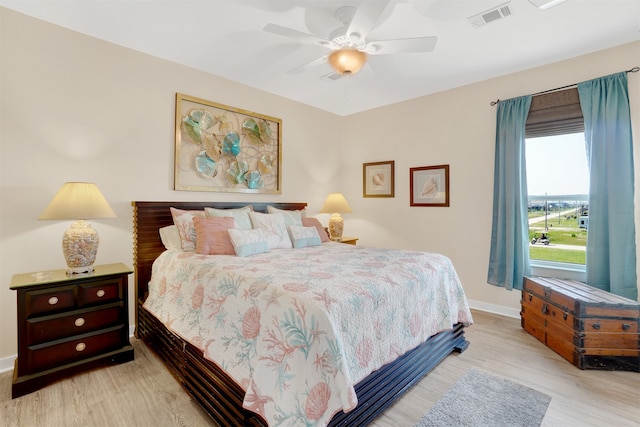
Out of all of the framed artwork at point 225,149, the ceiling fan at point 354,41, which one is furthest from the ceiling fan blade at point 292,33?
the framed artwork at point 225,149

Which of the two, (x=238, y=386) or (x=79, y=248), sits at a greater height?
(x=79, y=248)

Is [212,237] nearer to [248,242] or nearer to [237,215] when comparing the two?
[248,242]

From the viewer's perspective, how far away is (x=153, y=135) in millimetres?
2994

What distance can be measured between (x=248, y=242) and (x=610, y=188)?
3.33 m

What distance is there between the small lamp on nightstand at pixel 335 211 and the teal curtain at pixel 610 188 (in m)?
2.71

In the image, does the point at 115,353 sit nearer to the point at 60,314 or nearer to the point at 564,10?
the point at 60,314

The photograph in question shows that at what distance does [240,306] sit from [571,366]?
2575mm

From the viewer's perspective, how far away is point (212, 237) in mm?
2615

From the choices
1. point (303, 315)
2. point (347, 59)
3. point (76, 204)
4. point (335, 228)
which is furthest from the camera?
point (335, 228)

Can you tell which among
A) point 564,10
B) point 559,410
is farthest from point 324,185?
point 559,410

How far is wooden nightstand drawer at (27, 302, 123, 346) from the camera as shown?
201 centimetres

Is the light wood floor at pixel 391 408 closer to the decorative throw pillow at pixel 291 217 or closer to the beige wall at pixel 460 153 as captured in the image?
the beige wall at pixel 460 153

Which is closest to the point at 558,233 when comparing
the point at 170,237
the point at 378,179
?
the point at 378,179

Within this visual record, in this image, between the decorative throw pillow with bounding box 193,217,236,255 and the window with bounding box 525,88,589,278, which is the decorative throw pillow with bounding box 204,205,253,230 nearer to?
the decorative throw pillow with bounding box 193,217,236,255
